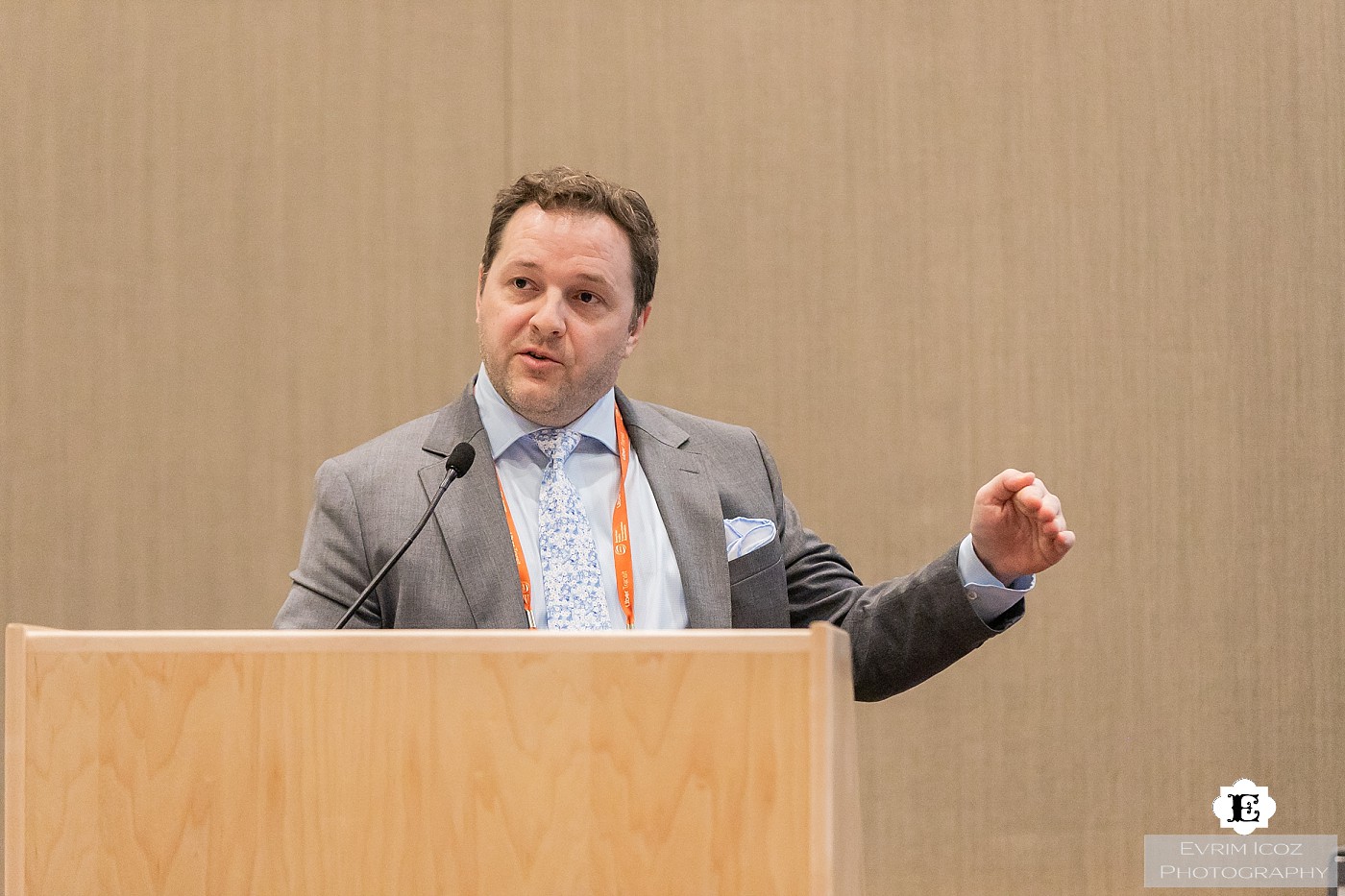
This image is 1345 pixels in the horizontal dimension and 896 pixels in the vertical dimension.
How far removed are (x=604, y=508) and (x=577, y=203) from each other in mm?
462

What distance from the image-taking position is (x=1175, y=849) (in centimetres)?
281

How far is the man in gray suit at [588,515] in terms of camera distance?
5.69 ft

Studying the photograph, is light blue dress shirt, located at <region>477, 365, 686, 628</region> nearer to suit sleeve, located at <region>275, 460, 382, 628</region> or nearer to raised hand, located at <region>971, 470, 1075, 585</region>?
suit sleeve, located at <region>275, 460, 382, 628</region>

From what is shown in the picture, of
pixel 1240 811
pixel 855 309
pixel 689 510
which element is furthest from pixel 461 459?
pixel 1240 811

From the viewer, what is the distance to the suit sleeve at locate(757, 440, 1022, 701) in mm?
1727

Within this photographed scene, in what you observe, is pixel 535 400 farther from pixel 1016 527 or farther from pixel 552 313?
pixel 1016 527

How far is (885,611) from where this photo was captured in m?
1.83

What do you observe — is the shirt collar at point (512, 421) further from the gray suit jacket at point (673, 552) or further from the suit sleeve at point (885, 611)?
the suit sleeve at point (885, 611)

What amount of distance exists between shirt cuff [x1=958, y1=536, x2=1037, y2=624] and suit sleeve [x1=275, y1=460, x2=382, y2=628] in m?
0.78

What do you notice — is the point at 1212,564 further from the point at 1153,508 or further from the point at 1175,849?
the point at 1175,849

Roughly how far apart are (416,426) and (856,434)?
3.90 ft

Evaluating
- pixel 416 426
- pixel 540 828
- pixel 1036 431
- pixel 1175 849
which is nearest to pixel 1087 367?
pixel 1036 431

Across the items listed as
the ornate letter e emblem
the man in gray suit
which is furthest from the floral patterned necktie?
the ornate letter e emblem

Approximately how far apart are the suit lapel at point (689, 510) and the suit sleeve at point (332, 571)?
1.40 ft
